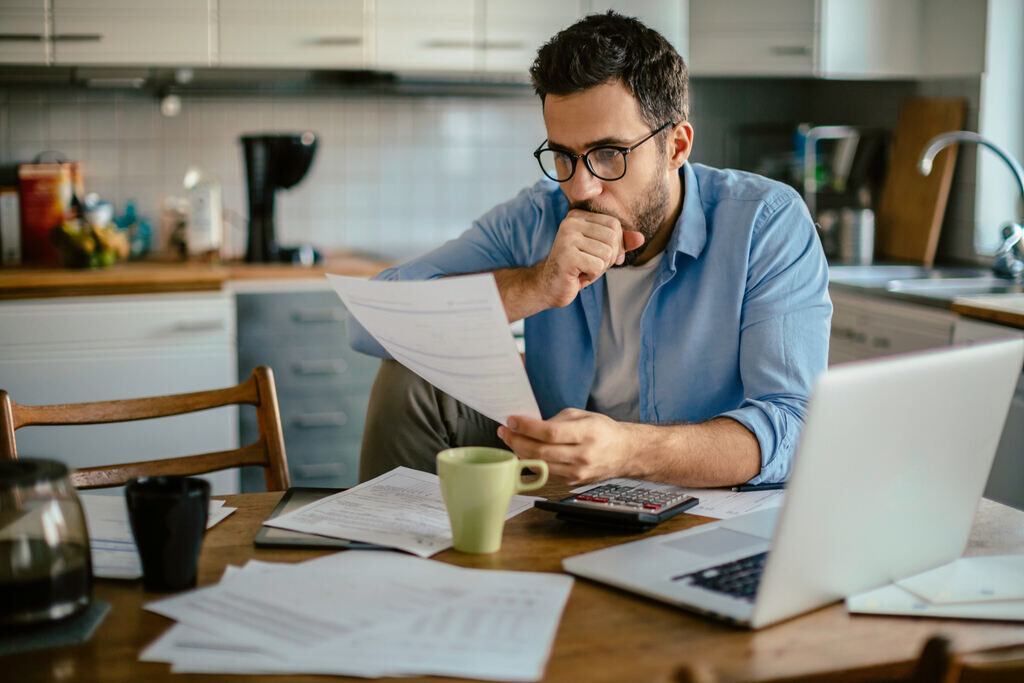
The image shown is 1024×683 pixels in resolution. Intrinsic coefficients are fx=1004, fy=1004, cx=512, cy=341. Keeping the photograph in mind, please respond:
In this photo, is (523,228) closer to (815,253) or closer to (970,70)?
(815,253)

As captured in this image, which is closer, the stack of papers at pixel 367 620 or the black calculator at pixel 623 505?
the stack of papers at pixel 367 620

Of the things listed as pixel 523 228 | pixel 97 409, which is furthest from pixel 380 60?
pixel 97 409

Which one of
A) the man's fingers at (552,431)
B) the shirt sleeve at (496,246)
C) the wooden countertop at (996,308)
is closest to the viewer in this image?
the man's fingers at (552,431)

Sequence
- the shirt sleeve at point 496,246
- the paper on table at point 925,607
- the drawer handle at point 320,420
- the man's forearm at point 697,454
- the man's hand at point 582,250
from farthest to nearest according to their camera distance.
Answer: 1. the drawer handle at point 320,420
2. the shirt sleeve at point 496,246
3. the man's hand at point 582,250
4. the man's forearm at point 697,454
5. the paper on table at point 925,607

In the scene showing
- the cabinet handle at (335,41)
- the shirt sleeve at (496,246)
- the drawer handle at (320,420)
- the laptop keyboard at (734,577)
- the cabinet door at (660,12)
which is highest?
the cabinet door at (660,12)

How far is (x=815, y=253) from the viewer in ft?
5.43

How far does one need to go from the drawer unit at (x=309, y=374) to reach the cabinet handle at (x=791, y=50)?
1.75 metres

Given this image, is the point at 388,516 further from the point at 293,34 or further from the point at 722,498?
the point at 293,34

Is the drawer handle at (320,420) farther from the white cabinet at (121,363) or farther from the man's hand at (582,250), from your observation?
the man's hand at (582,250)

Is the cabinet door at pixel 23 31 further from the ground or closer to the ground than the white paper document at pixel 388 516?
further from the ground

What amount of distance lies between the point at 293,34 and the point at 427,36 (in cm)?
42

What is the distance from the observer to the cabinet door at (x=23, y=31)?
294 centimetres

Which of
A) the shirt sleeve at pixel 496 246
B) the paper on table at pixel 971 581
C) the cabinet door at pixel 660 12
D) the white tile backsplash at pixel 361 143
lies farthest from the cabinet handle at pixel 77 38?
the paper on table at pixel 971 581

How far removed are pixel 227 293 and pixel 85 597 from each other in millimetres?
2152
